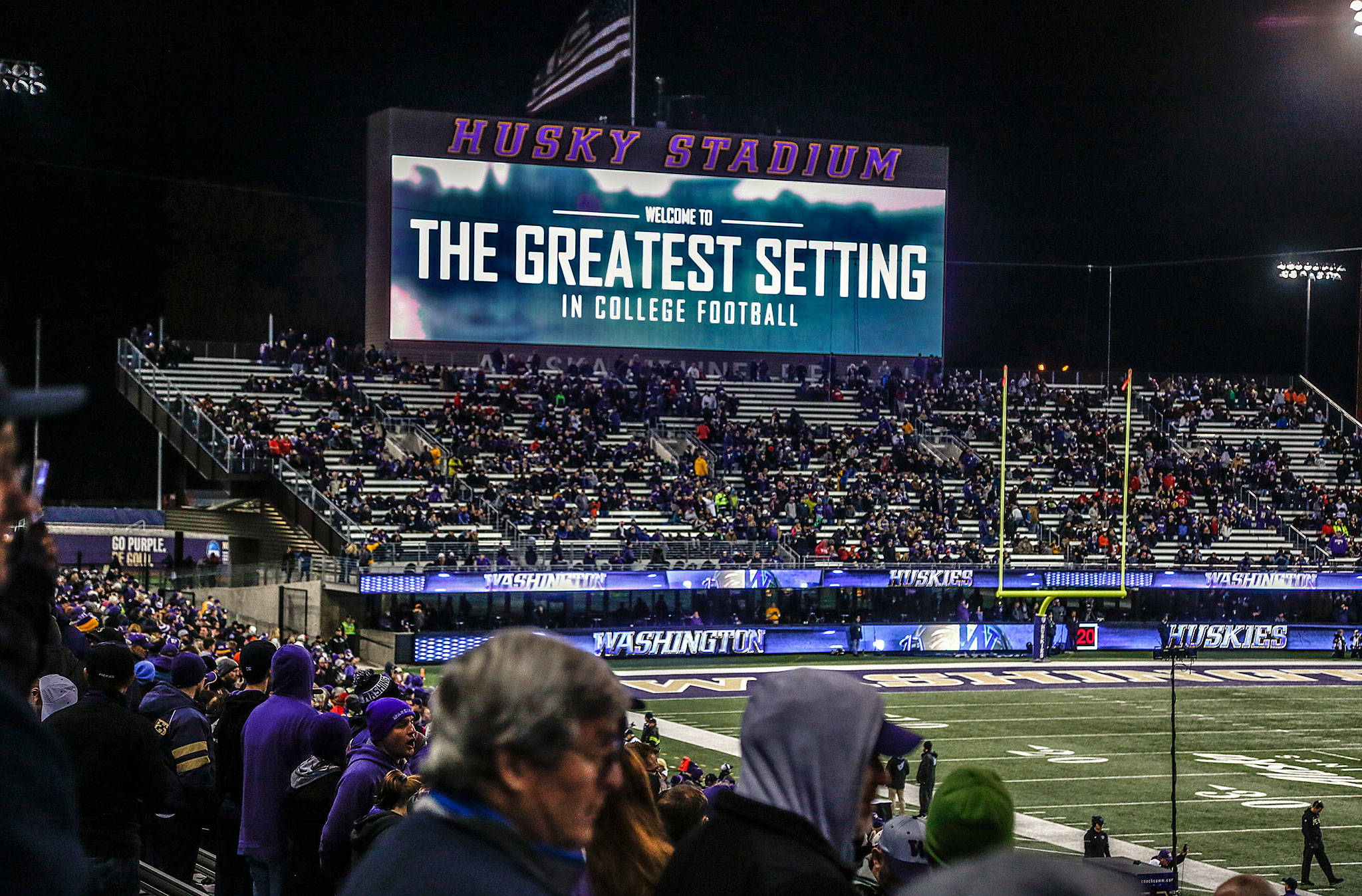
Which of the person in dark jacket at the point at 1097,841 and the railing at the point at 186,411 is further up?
the railing at the point at 186,411

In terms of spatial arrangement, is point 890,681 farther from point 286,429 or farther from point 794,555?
point 286,429

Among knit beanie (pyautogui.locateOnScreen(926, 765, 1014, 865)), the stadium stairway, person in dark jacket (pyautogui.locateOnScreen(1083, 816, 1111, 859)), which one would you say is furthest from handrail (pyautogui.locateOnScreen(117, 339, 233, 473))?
knit beanie (pyautogui.locateOnScreen(926, 765, 1014, 865))

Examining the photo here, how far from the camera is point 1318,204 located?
5378 cm

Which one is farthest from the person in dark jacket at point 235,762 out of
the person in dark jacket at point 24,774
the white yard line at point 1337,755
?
the white yard line at point 1337,755

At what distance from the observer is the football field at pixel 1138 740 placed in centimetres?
1769

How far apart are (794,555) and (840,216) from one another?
13964 mm

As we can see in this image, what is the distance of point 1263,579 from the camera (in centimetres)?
3706

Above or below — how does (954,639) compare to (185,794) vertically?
below

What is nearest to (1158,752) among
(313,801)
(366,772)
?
(313,801)

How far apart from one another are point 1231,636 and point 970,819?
36.8 metres

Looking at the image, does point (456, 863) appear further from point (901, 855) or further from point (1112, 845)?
point (1112, 845)

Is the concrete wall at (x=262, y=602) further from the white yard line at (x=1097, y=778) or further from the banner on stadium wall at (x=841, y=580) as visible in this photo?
the white yard line at (x=1097, y=778)

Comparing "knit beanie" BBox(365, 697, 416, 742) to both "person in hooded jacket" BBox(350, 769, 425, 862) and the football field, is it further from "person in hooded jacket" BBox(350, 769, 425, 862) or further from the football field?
the football field

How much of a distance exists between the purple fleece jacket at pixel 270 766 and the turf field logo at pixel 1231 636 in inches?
1286
